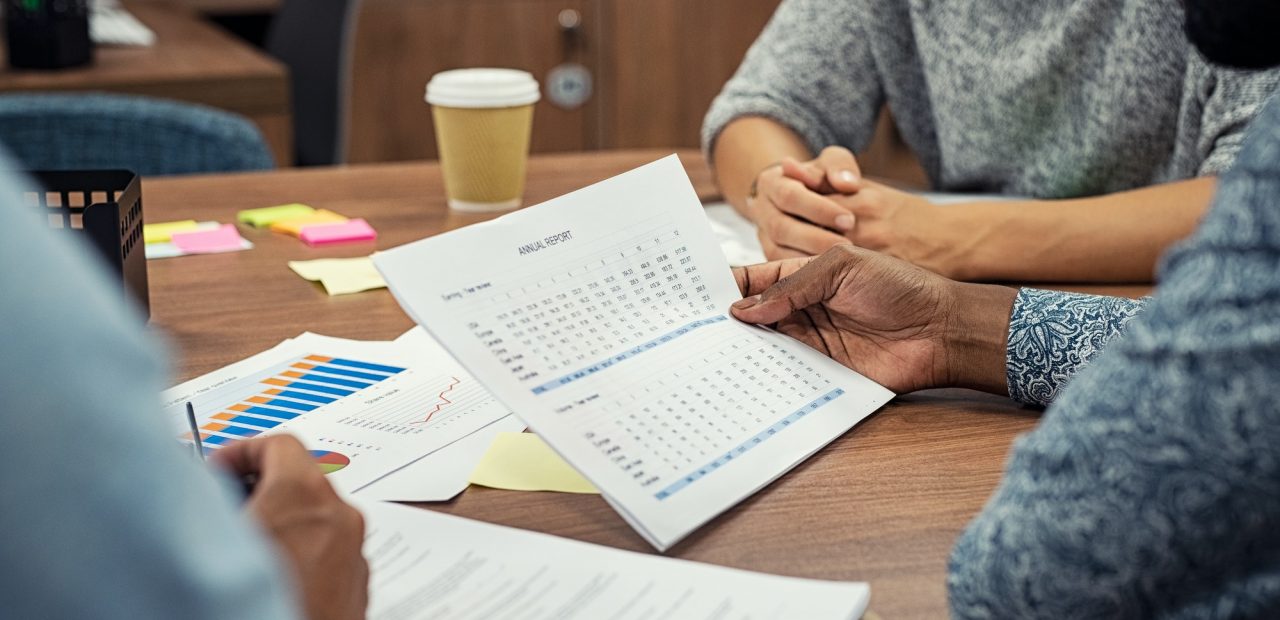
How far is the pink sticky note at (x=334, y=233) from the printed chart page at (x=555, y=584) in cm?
65

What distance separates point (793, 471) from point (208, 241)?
2.36ft

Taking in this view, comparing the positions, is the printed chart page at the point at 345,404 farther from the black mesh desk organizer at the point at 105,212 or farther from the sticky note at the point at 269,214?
the sticky note at the point at 269,214

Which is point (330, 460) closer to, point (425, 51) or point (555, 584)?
point (555, 584)

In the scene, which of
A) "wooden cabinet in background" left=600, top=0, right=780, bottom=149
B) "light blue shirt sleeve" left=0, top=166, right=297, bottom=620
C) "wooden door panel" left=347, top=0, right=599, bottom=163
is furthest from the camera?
"wooden cabinet in background" left=600, top=0, right=780, bottom=149

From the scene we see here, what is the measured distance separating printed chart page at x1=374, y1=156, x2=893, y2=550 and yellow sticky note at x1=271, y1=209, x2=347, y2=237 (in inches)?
→ 22.4

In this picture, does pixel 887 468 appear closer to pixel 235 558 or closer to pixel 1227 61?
pixel 1227 61

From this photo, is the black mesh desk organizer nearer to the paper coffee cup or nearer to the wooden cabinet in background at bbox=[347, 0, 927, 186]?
the paper coffee cup

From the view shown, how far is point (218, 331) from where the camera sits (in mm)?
1001

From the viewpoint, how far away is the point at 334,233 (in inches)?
50.3

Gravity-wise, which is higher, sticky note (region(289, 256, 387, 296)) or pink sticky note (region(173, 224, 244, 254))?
sticky note (region(289, 256, 387, 296))

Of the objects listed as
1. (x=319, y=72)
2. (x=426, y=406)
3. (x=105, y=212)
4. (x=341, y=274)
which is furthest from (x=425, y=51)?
(x=426, y=406)

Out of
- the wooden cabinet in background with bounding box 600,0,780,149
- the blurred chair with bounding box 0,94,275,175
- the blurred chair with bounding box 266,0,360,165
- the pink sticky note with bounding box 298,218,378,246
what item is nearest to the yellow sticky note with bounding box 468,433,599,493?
the pink sticky note with bounding box 298,218,378,246

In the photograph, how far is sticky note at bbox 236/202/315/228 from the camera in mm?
1325

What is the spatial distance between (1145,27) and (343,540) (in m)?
1.00
